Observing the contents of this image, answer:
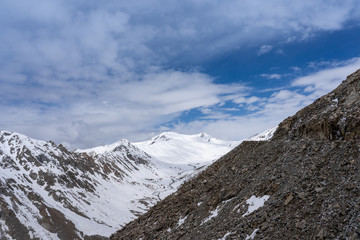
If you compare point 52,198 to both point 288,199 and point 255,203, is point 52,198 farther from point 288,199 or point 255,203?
point 288,199

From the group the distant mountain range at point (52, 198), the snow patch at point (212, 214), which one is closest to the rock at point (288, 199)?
the snow patch at point (212, 214)

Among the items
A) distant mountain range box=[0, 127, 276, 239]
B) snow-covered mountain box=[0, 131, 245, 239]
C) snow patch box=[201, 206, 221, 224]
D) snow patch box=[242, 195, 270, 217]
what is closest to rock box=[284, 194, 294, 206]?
snow patch box=[242, 195, 270, 217]

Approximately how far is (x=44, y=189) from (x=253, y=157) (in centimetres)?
13639

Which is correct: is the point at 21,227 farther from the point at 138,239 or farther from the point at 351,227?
the point at 351,227

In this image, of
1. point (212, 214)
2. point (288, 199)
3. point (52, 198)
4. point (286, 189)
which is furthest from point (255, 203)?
point (52, 198)

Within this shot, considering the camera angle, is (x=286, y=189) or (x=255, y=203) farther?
(x=255, y=203)

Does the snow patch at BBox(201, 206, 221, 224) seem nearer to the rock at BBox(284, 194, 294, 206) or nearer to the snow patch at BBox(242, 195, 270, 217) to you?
the snow patch at BBox(242, 195, 270, 217)

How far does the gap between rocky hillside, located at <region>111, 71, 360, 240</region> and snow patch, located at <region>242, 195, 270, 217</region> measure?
0.08 meters

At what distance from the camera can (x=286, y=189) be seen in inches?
627

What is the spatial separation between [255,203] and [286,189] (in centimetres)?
230

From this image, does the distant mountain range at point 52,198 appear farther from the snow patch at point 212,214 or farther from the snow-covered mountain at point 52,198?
the snow patch at point 212,214

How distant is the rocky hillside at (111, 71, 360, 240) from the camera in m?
12.8

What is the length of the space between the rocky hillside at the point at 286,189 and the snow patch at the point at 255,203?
81mm

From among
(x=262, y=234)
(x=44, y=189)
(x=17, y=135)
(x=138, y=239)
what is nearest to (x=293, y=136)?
(x=262, y=234)
